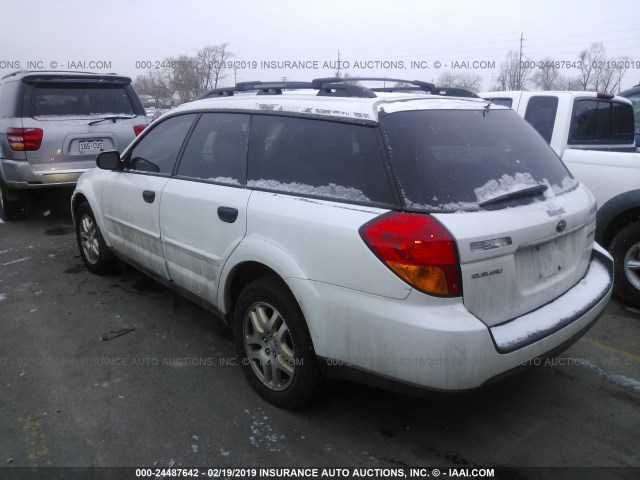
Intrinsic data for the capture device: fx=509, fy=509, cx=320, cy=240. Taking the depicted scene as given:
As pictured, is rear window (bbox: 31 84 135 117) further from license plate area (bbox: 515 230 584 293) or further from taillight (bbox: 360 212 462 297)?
license plate area (bbox: 515 230 584 293)

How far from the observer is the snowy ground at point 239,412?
8.13 ft

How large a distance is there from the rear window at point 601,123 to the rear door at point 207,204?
3529 millimetres

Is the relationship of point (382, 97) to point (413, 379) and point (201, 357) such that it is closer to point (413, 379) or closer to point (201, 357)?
point (413, 379)

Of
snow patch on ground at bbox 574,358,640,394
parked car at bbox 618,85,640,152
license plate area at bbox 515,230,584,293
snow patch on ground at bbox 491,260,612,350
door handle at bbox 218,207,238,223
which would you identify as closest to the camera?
snow patch on ground at bbox 491,260,612,350

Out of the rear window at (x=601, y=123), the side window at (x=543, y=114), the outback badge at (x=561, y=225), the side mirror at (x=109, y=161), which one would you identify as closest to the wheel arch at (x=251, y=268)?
the outback badge at (x=561, y=225)

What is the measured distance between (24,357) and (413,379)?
272cm

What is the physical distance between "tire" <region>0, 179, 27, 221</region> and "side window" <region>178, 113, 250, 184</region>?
5052 mm

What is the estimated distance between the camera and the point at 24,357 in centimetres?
345

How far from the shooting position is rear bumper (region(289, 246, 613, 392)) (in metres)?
2.09

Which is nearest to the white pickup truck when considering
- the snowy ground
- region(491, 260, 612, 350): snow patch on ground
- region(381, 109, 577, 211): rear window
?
the snowy ground

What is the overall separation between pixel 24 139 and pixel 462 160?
6069 millimetres

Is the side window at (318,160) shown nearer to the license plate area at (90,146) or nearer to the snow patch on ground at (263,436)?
the snow patch on ground at (263,436)

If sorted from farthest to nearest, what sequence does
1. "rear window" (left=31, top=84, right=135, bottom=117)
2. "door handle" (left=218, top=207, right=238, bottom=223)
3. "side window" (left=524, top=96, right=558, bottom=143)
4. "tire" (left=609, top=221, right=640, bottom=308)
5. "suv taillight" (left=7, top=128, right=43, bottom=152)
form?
"rear window" (left=31, top=84, right=135, bottom=117) < "suv taillight" (left=7, top=128, right=43, bottom=152) < "side window" (left=524, top=96, right=558, bottom=143) < "tire" (left=609, top=221, right=640, bottom=308) < "door handle" (left=218, top=207, right=238, bottom=223)

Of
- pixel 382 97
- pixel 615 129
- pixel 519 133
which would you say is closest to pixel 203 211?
pixel 382 97
